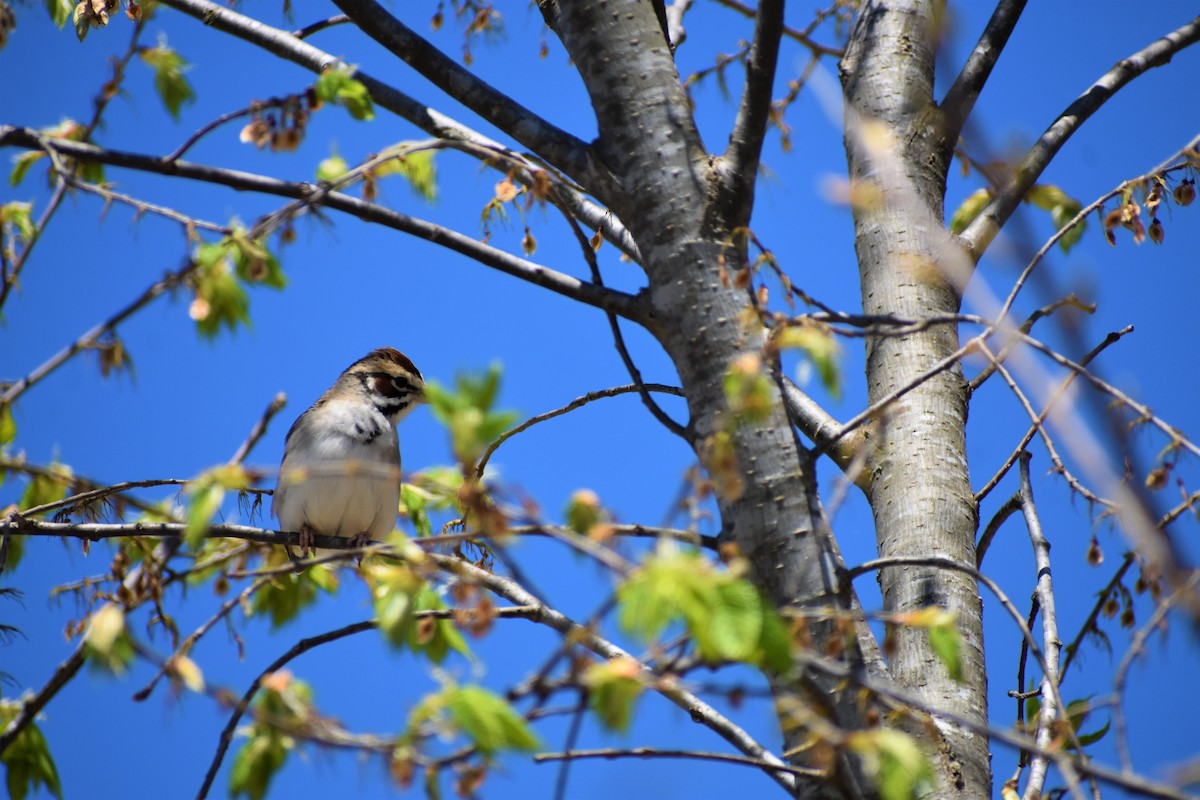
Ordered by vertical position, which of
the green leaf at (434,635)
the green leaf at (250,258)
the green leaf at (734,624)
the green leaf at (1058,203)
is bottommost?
the green leaf at (734,624)

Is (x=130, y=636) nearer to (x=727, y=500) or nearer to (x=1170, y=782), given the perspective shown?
(x=727, y=500)

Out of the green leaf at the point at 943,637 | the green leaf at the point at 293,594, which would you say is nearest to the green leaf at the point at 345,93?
the green leaf at the point at 943,637

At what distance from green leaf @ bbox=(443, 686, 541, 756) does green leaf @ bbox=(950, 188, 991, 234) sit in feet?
13.5

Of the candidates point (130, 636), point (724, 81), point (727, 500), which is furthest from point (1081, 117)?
point (130, 636)

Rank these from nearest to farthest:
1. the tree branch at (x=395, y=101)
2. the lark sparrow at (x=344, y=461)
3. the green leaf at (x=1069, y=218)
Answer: the tree branch at (x=395, y=101), the green leaf at (x=1069, y=218), the lark sparrow at (x=344, y=461)

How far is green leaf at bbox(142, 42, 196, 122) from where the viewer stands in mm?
6164

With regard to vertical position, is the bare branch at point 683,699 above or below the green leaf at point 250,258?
below

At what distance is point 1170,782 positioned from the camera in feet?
5.68

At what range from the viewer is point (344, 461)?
6.25 meters

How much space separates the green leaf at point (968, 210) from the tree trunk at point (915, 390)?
2.06ft

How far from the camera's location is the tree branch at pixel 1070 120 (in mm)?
4773

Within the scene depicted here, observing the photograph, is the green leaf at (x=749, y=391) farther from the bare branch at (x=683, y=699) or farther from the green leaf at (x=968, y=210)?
the green leaf at (x=968, y=210)

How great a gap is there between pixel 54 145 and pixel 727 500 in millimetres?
2043

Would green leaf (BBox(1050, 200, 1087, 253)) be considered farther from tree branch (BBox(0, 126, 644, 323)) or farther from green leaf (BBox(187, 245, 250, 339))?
green leaf (BBox(187, 245, 250, 339))
